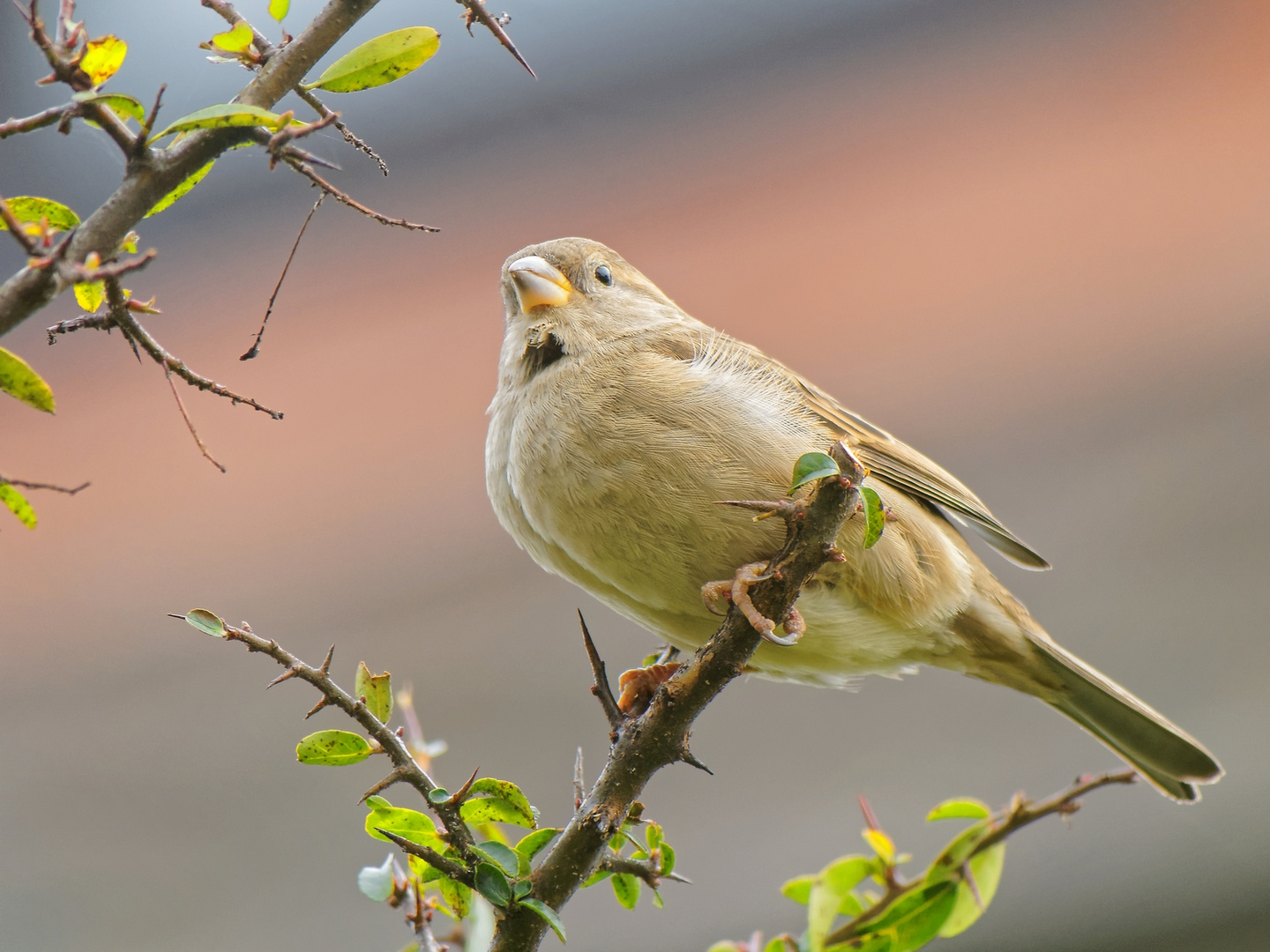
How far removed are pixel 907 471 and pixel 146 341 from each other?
217cm

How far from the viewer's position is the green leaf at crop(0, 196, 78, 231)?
119 cm

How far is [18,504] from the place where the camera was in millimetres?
1141

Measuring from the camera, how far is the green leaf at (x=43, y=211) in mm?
1194

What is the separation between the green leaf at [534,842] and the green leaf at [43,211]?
101cm

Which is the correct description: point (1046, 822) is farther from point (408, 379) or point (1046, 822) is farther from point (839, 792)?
point (408, 379)

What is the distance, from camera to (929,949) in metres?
6.52

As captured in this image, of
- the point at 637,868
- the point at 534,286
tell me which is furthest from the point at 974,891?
the point at 534,286

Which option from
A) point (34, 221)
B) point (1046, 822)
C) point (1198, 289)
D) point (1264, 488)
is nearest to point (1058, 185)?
point (1198, 289)

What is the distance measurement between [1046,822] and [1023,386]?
2.36 meters

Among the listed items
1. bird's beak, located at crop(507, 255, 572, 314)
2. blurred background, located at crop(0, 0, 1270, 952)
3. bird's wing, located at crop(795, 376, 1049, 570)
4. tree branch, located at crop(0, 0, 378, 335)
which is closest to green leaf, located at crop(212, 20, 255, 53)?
tree branch, located at crop(0, 0, 378, 335)

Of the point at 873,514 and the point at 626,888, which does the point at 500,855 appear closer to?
the point at 626,888

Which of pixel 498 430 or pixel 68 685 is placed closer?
pixel 498 430

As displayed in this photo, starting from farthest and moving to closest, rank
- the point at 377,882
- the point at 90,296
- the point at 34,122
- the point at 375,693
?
1. the point at 377,882
2. the point at 375,693
3. the point at 90,296
4. the point at 34,122

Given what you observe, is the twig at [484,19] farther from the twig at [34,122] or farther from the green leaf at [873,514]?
the green leaf at [873,514]
